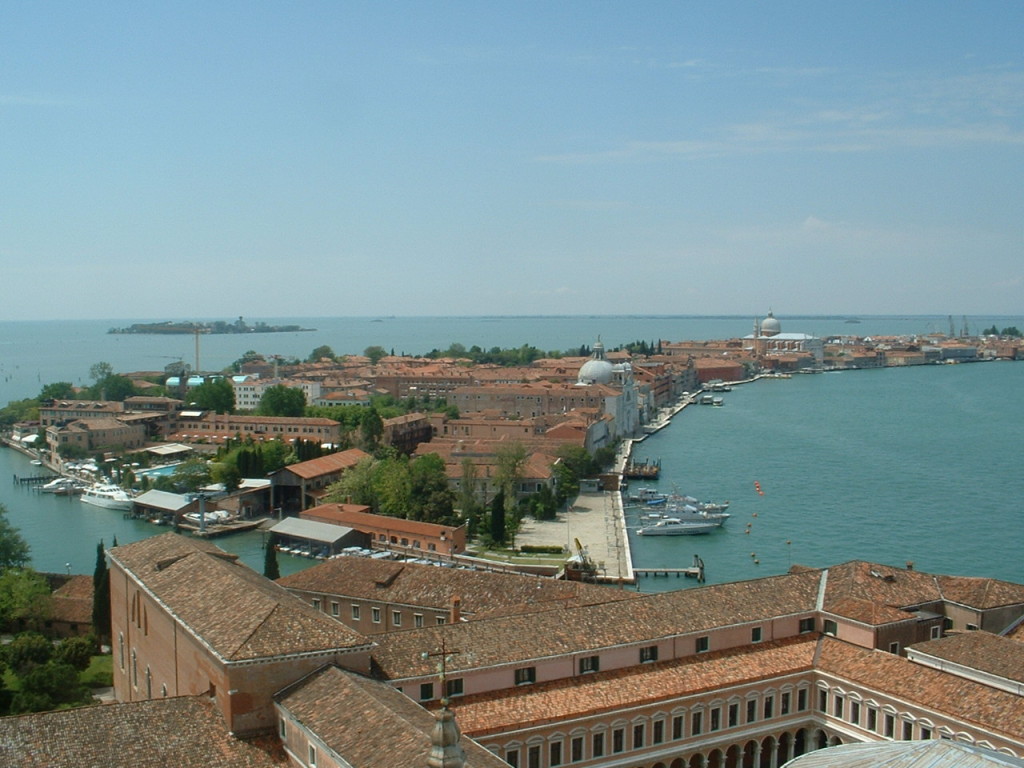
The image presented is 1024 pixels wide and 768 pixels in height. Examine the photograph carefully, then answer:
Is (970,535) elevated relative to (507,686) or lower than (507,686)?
lower

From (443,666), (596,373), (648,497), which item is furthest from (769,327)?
(443,666)

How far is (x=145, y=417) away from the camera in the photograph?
38.5 meters

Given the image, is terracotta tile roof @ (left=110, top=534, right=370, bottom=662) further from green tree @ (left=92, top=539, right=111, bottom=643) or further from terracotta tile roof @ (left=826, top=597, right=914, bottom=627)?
terracotta tile roof @ (left=826, top=597, right=914, bottom=627)

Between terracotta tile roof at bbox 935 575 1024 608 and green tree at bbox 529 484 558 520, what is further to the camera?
A: green tree at bbox 529 484 558 520

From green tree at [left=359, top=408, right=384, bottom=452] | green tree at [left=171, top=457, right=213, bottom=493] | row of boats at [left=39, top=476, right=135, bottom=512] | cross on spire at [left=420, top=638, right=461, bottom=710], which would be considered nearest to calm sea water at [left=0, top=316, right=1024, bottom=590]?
row of boats at [left=39, top=476, right=135, bottom=512]

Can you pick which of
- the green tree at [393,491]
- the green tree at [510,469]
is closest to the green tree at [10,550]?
the green tree at [393,491]

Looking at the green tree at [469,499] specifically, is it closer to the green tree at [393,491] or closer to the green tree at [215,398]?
the green tree at [393,491]

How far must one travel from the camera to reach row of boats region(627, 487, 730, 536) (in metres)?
24.3

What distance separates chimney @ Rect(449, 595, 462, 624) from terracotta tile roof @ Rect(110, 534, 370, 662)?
287cm

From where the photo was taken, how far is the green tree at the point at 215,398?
138 ft

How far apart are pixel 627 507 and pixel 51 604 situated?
1603 cm

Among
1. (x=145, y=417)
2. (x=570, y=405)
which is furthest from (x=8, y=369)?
(x=570, y=405)

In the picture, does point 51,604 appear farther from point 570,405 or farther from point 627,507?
point 570,405

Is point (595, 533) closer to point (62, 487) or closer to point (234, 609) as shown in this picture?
point (234, 609)
